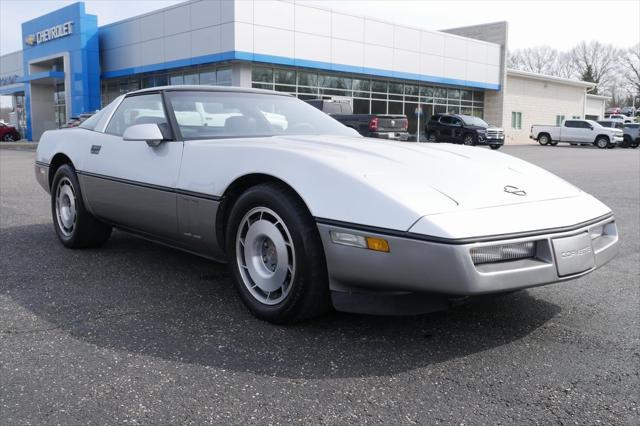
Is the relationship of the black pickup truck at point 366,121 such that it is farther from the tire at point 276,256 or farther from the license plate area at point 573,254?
the license plate area at point 573,254

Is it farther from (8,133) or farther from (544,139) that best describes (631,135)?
(8,133)

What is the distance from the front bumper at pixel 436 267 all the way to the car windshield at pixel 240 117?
4.63 ft

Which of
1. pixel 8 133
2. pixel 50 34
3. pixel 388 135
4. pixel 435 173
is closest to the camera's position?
pixel 435 173

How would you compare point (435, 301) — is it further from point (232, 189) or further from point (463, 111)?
point (463, 111)

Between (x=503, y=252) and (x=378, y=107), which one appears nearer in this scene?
(x=503, y=252)

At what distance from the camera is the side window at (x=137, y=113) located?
412 cm

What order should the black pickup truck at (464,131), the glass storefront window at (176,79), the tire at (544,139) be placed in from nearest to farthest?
the black pickup truck at (464,131) < the glass storefront window at (176,79) < the tire at (544,139)

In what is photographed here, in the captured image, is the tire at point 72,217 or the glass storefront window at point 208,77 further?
the glass storefront window at point 208,77

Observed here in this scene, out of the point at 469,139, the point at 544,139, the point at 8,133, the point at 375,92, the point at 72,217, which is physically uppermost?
the point at 375,92

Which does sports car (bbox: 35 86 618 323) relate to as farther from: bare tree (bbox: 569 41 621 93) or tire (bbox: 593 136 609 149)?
bare tree (bbox: 569 41 621 93)

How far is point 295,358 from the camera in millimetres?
2713

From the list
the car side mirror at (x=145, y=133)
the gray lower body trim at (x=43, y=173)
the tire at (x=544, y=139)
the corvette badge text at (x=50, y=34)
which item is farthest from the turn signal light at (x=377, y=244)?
the tire at (x=544, y=139)

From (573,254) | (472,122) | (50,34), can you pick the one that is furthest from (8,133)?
(573,254)

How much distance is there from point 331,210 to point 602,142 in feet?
117
